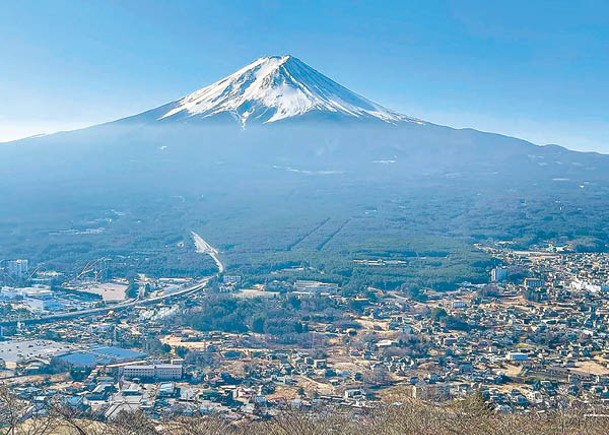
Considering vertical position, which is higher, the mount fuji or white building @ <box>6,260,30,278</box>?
the mount fuji

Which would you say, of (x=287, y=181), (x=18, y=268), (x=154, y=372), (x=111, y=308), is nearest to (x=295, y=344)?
(x=154, y=372)

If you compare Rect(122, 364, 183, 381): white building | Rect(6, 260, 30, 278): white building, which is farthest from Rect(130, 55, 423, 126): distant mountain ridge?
Rect(122, 364, 183, 381): white building

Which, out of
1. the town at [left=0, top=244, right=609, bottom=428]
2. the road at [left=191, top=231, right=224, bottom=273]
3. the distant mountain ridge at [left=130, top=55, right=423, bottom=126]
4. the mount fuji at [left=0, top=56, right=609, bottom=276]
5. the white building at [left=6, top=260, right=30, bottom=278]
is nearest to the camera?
the town at [left=0, top=244, right=609, bottom=428]

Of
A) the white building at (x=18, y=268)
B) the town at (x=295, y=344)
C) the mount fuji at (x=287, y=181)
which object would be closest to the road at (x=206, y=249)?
the mount fuji at (x=287, y=181)

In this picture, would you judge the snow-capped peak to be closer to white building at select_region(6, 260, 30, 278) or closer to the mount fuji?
the mount fuji

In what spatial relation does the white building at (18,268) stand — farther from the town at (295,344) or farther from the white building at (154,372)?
the white building at (154,372)

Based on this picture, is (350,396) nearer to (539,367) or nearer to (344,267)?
(539,367)


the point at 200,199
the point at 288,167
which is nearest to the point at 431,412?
the point at 200,199

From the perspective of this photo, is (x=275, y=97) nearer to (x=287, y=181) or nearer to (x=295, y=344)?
(x=287, y=181)
